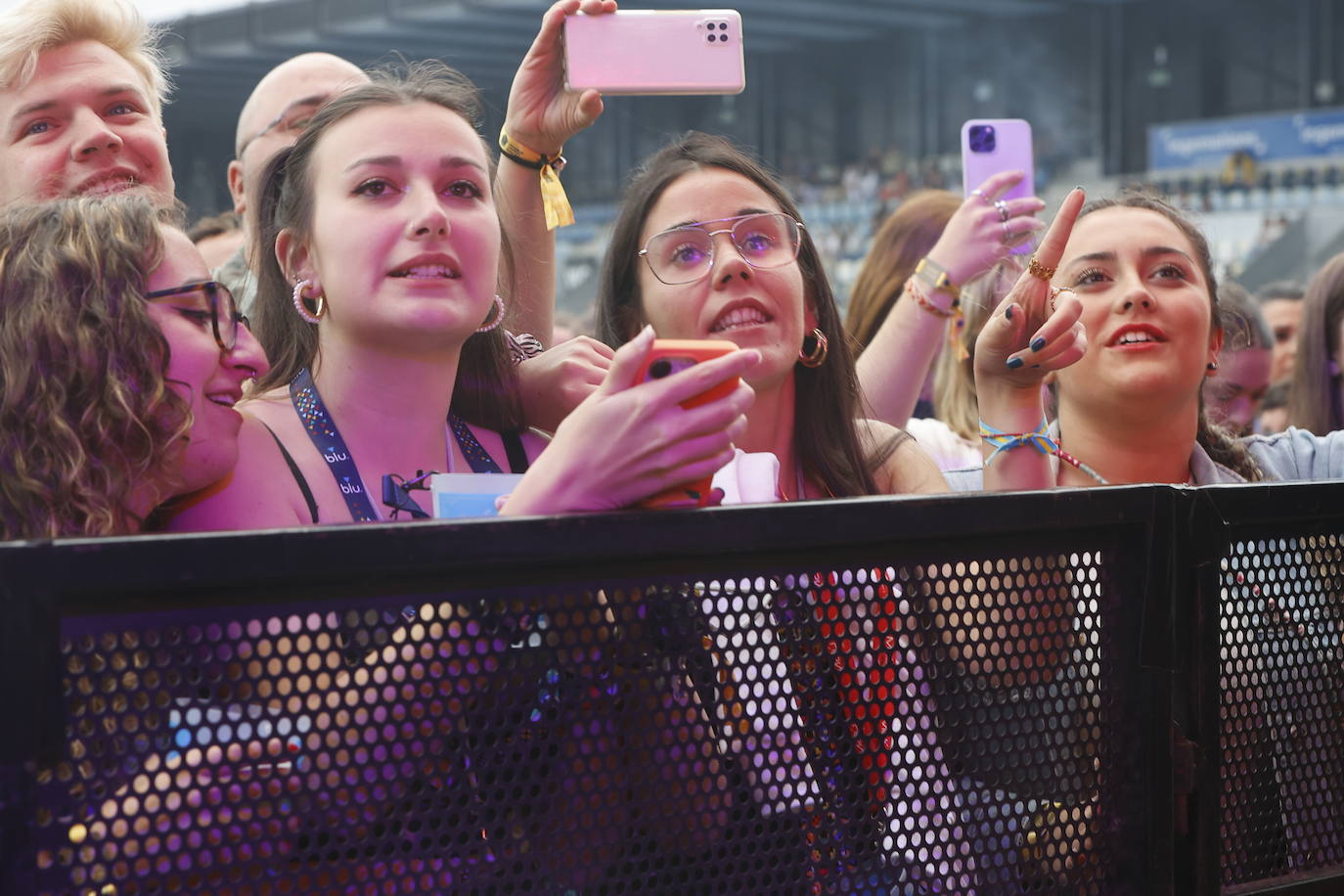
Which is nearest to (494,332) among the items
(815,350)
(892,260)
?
(815,350)

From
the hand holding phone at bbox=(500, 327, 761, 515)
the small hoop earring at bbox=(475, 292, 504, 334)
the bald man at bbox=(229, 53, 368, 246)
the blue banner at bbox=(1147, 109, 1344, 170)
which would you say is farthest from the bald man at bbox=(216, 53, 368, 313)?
the blue banner at bbox=(1147, 109, 1344, 170)

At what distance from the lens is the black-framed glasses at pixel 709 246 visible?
5.83 ft

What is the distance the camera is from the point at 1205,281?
Result: 202cm

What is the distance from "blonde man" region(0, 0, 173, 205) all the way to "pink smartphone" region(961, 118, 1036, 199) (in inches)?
47.7

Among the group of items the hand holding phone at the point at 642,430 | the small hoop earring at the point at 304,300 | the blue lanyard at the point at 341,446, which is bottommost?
the blue lanyard at the point at 341,446

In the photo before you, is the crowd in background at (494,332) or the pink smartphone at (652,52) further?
the pink smartphone at (652,52)

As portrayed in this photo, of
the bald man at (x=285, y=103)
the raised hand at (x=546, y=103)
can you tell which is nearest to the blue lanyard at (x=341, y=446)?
the raised hand at (x=546, y=103)

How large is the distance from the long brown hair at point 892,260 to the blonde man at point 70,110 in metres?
1.51

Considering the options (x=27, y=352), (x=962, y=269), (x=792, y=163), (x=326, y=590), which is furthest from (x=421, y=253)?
(x=792, y=163)

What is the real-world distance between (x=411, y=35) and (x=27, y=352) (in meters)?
22.0

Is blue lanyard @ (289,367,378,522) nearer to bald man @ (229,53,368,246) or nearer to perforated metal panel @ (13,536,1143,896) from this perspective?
perforated metal panel @ (13,536,1143,896)

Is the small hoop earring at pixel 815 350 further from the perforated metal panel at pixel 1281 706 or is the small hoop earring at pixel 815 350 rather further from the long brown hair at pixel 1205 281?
the perforated metal panel at pixel 1281 706

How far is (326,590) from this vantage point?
80 cm

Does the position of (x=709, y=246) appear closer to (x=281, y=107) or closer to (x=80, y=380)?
(x=80, y=380)
